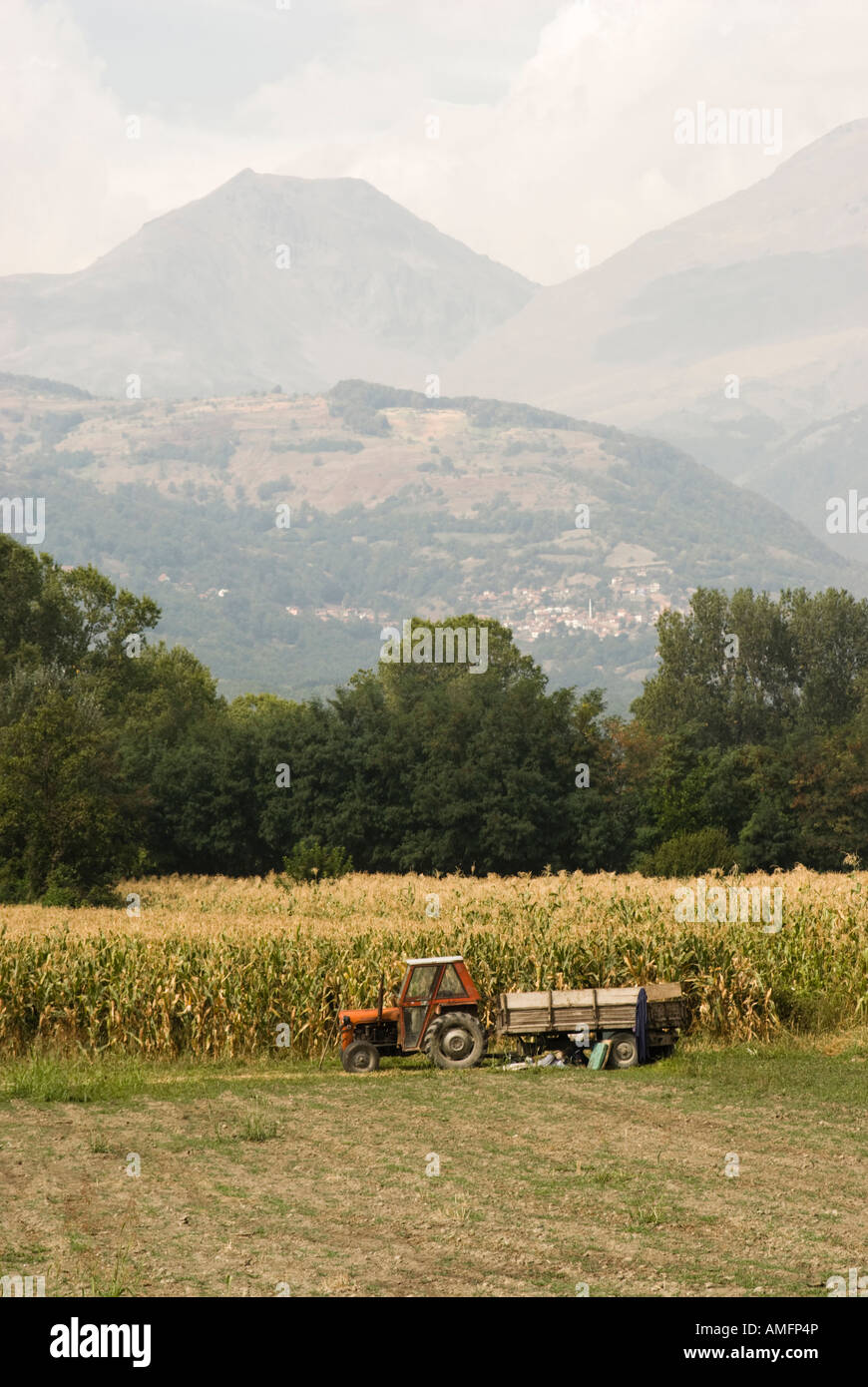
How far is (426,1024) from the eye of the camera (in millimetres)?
20234

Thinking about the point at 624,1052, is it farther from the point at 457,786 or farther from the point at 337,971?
the point at 457,786

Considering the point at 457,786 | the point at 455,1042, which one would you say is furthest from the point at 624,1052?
the point at 457,786

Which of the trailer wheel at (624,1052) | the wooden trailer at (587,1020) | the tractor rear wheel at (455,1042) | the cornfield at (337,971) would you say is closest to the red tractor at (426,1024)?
the tractor rear wheel at (455,1042)

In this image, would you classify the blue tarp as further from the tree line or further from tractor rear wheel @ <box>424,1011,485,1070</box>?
the tree line

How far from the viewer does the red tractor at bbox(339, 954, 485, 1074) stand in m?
20.1

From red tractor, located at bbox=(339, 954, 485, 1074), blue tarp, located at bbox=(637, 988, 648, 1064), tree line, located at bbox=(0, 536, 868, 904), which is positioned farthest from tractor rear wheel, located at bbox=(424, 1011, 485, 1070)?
tree line, located at bbox=(0, 536, 868, 904)

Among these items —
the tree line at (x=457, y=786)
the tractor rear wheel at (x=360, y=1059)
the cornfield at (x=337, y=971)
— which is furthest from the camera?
the tree line at (x=457, y=786)

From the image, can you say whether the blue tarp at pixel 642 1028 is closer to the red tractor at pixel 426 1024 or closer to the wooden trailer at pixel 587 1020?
the wooden trailer at pixel 587 1020

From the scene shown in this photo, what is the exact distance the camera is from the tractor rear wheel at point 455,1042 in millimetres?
20125

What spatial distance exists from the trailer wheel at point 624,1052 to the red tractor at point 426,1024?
191 cm

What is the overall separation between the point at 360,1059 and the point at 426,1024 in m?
1.08
